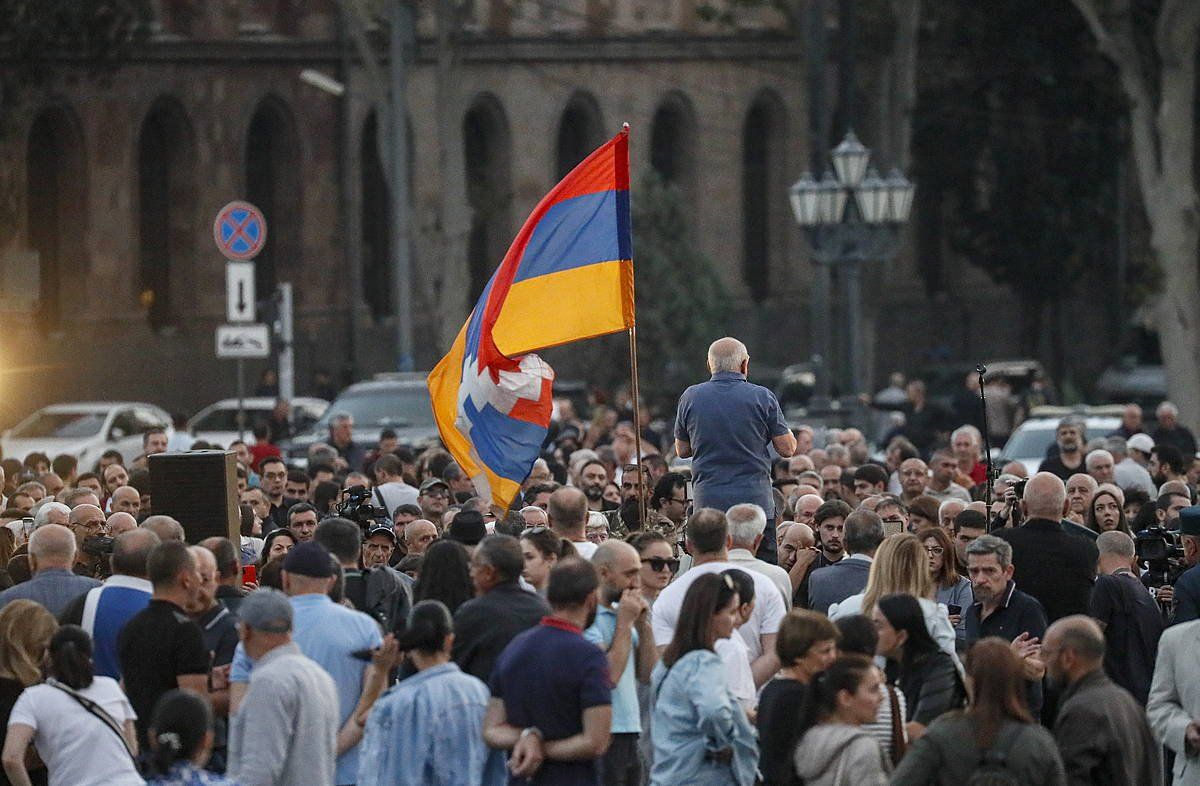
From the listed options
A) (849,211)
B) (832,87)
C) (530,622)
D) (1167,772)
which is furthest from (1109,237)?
(530,622)

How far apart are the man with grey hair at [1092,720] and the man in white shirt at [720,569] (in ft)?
5.70

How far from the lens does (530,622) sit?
32.5ft

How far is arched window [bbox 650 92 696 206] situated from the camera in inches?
2041

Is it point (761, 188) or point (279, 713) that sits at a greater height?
point (761, 188)

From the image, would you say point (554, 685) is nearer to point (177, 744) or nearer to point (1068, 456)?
point (177, 744)

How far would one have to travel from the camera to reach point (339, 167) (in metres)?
45.8

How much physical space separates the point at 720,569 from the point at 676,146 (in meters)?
41.9

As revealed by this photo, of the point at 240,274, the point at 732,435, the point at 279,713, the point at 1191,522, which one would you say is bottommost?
the point at 279,713

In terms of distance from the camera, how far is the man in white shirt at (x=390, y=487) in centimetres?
1717

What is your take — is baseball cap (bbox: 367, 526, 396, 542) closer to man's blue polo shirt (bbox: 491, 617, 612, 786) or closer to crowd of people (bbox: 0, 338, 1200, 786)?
crowd of people (bbox: 0, 338, 1200, 786)

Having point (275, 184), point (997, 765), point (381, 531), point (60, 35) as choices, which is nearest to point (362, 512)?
point (381, 531)

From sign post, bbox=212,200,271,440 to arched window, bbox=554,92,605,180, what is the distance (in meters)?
23.9

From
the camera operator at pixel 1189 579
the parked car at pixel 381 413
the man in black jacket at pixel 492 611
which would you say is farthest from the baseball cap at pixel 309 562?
the parked car at pixel 381 413

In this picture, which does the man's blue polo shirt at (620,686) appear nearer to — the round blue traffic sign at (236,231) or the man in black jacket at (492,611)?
the man in black jacket at (492,611)
